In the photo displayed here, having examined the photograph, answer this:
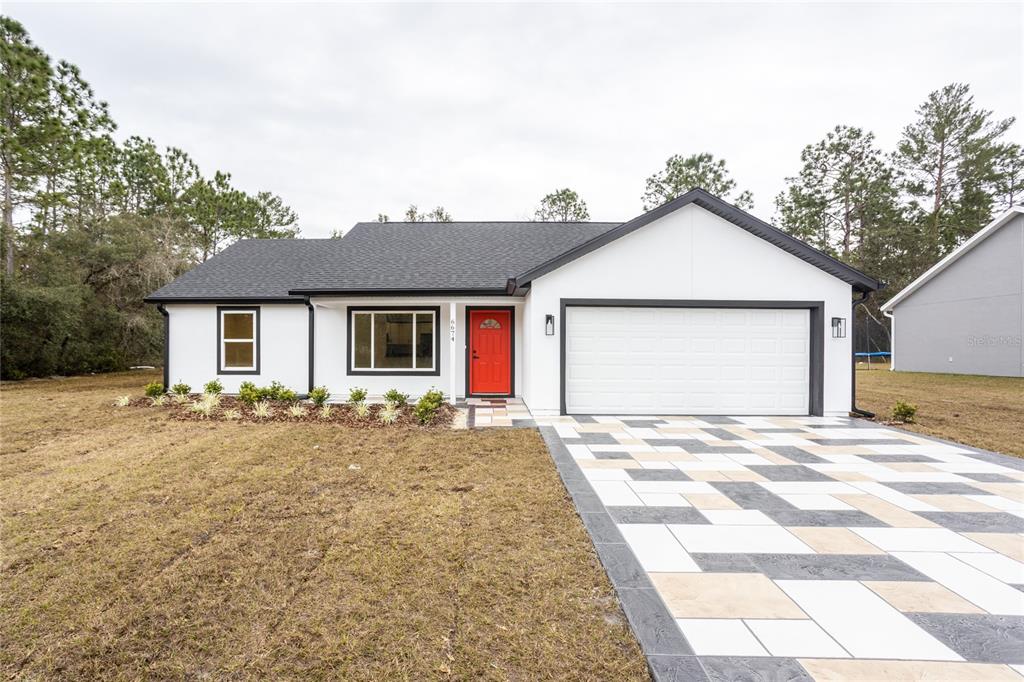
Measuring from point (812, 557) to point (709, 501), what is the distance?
111 centimetres

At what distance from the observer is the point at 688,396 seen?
885 centimetres

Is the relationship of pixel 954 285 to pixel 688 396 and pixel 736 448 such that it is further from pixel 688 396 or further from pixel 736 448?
pixel 736 448

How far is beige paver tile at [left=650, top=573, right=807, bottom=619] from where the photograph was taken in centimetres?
248

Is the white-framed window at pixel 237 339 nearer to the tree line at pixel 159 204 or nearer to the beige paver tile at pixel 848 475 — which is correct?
the tree line at pixel 159 204

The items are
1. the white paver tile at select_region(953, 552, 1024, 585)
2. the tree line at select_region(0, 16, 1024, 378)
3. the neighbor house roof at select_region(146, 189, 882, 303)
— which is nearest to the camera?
the white paver tile at select_region(953, 552, 1024, 585)

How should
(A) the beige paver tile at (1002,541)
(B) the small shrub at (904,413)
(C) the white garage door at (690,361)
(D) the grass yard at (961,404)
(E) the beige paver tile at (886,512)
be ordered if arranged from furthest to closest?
(C) the white garage door at (690,361)
(B) the small shrub at (904,413)
(D) the grass yard at (961,404)
(E) the beige paver tile at (886,512)
(A) the beige paver tile at (1002,541)

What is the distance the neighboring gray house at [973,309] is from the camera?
15.5m

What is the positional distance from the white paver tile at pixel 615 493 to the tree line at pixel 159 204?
18280mm

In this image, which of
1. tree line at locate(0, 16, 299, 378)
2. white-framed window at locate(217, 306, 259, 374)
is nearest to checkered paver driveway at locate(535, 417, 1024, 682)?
white-framed window at locate(217, 306, 259, 374)

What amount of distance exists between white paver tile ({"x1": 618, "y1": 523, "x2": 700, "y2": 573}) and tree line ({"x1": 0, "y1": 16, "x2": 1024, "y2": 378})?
1889 centimetres

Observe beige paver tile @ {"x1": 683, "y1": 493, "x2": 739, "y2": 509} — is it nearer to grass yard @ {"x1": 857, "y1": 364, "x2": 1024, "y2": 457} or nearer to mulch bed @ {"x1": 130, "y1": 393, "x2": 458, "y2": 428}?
mulch bed @ {"x1": 130, "y1": 393, "x2": 458, "y2": 428}

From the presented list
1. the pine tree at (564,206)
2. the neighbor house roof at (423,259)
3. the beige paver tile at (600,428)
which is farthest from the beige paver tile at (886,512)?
the pine tree at (564,206)

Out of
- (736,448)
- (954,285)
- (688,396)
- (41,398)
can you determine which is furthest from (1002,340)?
(41,398)

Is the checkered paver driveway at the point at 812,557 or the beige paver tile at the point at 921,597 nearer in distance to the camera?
the checkered paver driveway at the point at 812,557
